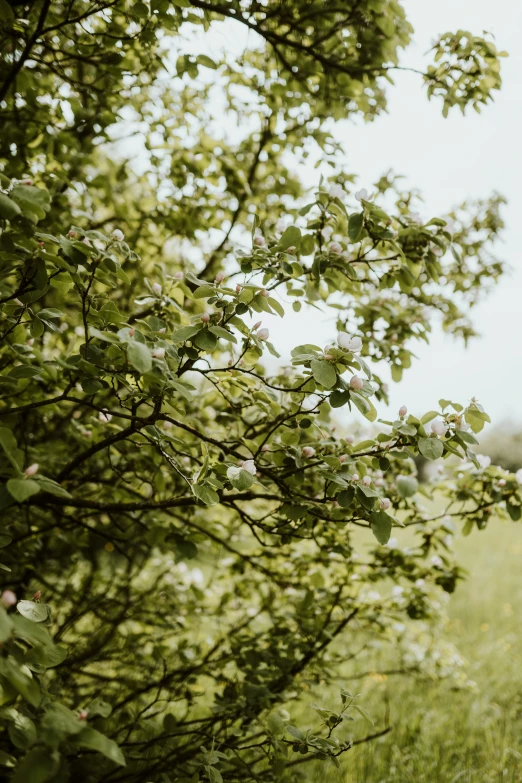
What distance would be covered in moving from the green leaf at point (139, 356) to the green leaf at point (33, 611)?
61 cm

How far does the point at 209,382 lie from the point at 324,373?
1.38 metres

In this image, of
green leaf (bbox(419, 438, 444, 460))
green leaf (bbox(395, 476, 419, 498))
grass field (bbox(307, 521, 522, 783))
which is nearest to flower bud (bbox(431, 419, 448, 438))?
green leaf (bbox(419, 438, 444, 460))

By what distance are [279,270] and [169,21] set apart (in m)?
1.07

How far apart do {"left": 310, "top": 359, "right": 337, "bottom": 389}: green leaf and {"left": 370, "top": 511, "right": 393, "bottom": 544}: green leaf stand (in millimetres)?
441

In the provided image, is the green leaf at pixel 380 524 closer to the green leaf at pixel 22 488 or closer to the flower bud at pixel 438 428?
the flower bud at pixel 438 428

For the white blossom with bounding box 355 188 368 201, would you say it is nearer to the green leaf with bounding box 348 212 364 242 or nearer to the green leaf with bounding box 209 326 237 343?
the green leaf with bounding box 348 212 364 242

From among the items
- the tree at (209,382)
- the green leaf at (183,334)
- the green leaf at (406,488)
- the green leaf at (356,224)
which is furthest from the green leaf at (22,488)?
the green leaf at (356,224)

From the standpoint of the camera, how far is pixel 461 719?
3486 millimetres

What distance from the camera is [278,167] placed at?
124 inches

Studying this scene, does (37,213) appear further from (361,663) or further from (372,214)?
(361,663)

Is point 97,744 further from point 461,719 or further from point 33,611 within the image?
point 461,719

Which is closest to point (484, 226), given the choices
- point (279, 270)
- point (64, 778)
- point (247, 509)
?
point (279, 270)

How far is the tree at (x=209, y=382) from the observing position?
1.36 meters

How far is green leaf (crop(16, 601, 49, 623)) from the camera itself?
45.3 inches
